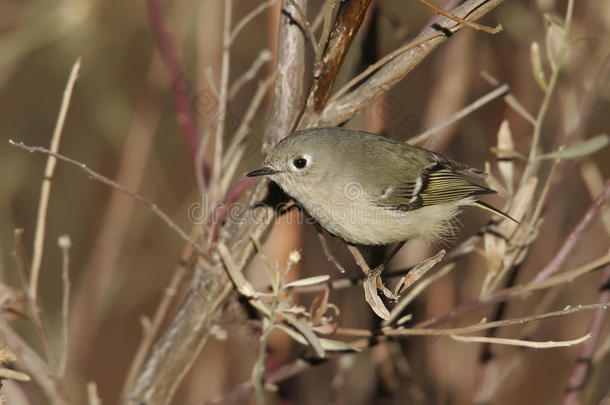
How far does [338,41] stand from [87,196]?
245 centimetres

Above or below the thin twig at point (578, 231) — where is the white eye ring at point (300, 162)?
above

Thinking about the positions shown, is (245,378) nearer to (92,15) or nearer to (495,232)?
(495,232)

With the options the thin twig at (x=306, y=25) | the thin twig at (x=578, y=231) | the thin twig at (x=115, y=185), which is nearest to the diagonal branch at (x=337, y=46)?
the thin twig at (x=306, y=25)

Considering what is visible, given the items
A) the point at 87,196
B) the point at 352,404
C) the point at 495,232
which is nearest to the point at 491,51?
the point at 495,232

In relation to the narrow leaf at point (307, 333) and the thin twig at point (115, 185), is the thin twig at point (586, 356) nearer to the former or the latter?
the narrow leaf at point (307, 333)

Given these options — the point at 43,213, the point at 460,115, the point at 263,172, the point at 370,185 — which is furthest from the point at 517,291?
the point at 43,213

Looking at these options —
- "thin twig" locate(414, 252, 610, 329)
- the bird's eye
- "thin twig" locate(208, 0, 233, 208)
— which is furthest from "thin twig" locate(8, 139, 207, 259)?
"thin twig" locate(414, 252, 610, 329)

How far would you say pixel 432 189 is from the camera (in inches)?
86.2

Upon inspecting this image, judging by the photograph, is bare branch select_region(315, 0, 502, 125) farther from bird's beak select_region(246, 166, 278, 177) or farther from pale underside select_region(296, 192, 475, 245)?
pale underside select_region(296, 192, 475, 245)

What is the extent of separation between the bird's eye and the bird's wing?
309 mm

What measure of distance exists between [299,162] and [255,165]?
1157 millimetres

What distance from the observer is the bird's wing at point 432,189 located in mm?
2078

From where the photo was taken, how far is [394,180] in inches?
82.4

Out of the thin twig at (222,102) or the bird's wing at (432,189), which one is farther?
the bird's wing at (432,189)
